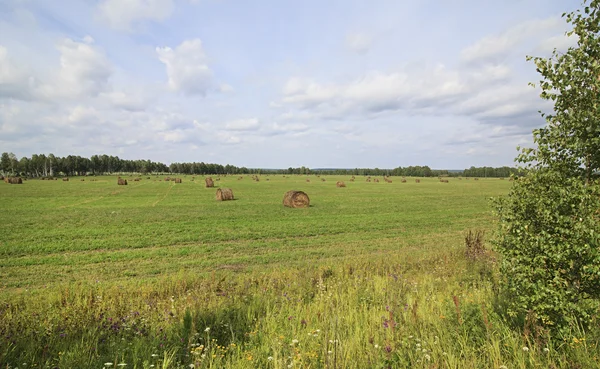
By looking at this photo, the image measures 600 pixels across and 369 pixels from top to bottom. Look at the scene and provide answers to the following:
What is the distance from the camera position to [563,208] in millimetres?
4199

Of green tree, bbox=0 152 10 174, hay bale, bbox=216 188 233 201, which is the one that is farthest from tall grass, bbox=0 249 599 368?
green tree, bbox=0 152 10 174

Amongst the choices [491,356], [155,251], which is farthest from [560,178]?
[155,251]

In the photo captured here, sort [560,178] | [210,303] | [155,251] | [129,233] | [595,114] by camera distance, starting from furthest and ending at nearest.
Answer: [129,233] → [155,251] → [210,303] → [560,178] → [595,114]

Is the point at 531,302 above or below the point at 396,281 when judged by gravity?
above

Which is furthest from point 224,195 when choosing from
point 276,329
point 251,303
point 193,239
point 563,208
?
point 563,208

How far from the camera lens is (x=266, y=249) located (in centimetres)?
1563

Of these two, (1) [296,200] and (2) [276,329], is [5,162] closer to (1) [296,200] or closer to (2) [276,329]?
(1) [296,200]

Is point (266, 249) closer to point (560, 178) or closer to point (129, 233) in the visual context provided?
point (129, 233)

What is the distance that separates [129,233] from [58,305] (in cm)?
1242

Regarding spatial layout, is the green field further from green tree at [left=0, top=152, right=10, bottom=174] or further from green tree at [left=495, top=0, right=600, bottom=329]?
green tree at [left=0, top=152, right=10, bottom=174]

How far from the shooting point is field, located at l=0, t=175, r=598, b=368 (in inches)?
171

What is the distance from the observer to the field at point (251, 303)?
4.35 meters

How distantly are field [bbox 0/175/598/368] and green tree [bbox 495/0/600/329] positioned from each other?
21.3 inches

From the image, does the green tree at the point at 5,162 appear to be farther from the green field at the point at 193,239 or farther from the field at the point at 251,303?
the field at the point at 251,303
